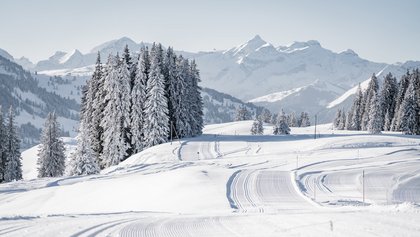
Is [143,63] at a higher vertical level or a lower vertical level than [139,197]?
higher

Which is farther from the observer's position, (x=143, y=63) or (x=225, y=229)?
(x=143, y=63)

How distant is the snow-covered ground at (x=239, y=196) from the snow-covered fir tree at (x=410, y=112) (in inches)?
751

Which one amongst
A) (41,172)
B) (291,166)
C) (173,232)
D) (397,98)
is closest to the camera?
(173,232)

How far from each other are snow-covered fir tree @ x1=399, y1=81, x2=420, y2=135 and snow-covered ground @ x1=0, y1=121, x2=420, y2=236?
19079mm

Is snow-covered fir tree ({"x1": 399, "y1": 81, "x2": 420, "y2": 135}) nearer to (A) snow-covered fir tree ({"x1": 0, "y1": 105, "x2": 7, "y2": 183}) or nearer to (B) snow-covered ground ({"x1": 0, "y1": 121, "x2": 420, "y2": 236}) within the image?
(B) snow-covered ground ({"x1": 0, "y1": 121, "x2": 420, "y2": 236})

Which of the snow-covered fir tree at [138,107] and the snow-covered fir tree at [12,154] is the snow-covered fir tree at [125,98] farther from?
the snow-covered fir tree at [12,154]

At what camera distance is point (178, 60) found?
257 ft

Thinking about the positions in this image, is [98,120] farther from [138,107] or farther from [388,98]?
[388,98]

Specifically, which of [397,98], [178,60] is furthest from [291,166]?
[397,98]

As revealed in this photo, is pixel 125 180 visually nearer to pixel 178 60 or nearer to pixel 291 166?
pixel 291 166

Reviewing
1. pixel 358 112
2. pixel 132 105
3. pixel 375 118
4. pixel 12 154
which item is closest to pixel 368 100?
pixel 358 112

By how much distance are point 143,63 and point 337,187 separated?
41.3m

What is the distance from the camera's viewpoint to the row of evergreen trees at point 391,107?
280 ft

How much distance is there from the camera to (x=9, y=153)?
2357 inches
